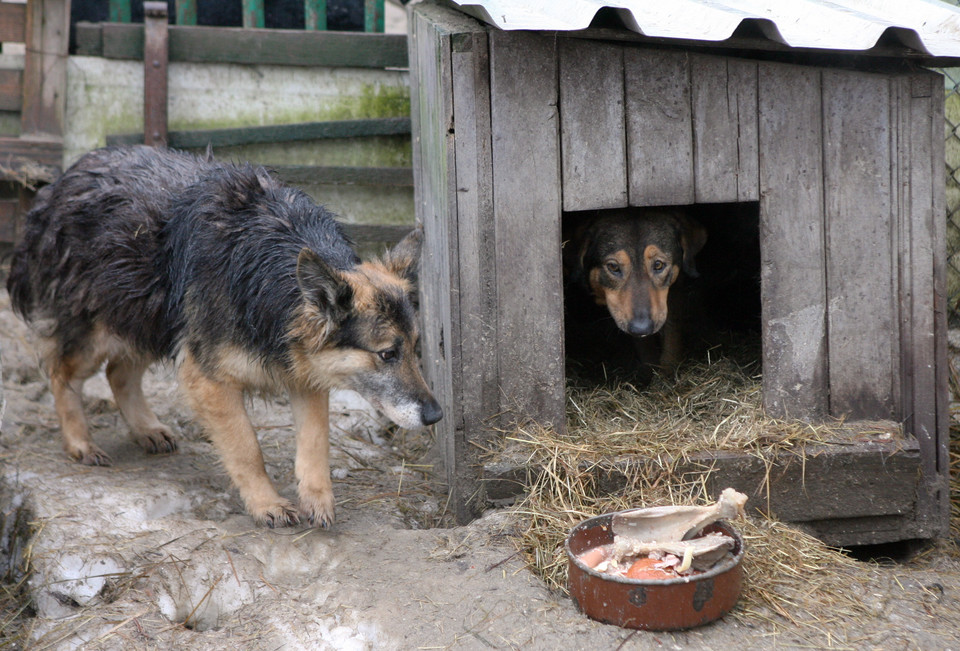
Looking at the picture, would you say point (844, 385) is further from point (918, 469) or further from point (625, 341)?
point (625, 341)

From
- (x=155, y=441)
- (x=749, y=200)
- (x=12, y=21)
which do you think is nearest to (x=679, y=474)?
(x=749, y=200)

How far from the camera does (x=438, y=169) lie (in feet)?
15.4

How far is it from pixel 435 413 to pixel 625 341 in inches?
94.5

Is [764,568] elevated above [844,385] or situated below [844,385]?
below

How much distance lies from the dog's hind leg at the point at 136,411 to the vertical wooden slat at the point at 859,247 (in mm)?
3622

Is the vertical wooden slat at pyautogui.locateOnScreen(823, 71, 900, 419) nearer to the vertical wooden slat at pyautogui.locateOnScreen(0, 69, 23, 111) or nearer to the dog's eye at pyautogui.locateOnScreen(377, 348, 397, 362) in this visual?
the dog's eye at pyautogui.locateOnScreen(377, 348, 397, 362)

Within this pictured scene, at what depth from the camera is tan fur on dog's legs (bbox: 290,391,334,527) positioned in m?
4.30

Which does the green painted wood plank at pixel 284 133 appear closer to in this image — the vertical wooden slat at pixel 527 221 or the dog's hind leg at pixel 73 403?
the dog's hind leg at pixel 73 403

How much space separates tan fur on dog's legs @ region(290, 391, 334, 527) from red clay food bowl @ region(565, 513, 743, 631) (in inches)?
51.9

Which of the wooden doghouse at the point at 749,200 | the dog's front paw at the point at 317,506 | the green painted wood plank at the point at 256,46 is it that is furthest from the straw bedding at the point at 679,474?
the green painted wood plank at the point at 256,46

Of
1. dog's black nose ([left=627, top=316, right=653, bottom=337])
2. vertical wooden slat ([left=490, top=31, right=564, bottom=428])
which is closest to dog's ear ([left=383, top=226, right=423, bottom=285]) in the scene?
vertical wooden slat ([left=490, top=31, right=564, bottom=428])

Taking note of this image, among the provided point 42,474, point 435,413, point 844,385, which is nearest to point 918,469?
point 844,385

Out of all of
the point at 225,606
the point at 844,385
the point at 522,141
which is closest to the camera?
the point at 225,606

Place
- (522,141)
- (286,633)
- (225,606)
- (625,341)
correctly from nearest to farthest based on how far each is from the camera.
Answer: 1. (286,633)
2. (225,606)
3. (522,141)
4. (625,341)
